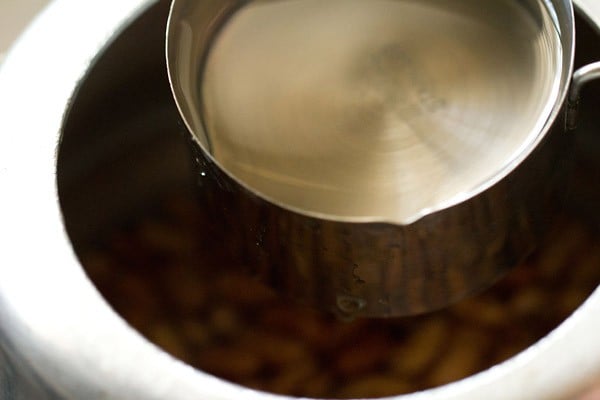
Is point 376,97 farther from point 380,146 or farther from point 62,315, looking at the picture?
point 62,315

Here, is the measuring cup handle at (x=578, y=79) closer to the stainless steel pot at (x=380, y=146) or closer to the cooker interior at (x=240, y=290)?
the stainless steel pot at (x=380, y=146)

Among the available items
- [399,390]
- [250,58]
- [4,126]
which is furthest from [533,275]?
[4,126]

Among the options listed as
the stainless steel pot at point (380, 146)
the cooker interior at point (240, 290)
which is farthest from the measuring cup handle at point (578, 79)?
the cooker interior at point (240, 290)

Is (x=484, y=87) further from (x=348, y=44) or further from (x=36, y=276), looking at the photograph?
(x=36, y=276)

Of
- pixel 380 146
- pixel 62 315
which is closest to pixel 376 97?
pixel 380 146

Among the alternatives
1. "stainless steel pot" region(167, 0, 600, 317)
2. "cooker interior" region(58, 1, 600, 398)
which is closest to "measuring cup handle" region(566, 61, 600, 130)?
"stainless steel pot" region(167, 0, 600, 317)

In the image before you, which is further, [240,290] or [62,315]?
[240,290]

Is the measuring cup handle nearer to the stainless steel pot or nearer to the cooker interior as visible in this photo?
the stainless steel pot

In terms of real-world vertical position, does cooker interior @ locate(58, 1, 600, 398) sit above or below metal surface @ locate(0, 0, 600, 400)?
below
